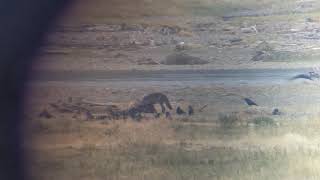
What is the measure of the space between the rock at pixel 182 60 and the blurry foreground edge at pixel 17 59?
556mm

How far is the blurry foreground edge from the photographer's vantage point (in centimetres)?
360

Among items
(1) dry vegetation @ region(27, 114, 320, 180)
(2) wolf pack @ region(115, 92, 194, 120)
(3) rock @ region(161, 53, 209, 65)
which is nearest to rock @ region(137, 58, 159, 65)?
(3) rock @ region(161, 53, 209, 65)

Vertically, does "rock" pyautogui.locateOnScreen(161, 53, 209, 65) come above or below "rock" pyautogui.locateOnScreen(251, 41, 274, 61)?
below

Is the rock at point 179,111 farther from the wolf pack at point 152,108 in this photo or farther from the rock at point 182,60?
the rock at point 182,60

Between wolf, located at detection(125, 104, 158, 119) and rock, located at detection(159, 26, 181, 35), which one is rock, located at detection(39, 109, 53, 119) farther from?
rock, located at detection(159, 26, 181, 35)

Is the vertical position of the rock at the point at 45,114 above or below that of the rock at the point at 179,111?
below

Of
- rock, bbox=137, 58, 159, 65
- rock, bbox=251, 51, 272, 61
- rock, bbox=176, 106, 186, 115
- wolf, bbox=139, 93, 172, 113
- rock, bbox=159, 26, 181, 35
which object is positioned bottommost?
rock, bbox=176, 106, 186, 115

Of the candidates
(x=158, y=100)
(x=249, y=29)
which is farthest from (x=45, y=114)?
(x=249, y=29)

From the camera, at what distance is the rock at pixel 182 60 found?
12.0 feet

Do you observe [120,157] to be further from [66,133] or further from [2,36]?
[2,36]

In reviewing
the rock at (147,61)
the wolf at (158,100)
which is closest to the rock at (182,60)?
the rock at (147,61)

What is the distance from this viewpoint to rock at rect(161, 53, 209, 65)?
3.66 meters

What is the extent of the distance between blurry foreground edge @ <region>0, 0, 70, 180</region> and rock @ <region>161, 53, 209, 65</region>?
0.56m

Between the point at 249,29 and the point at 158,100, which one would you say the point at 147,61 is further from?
the point at 249,29
